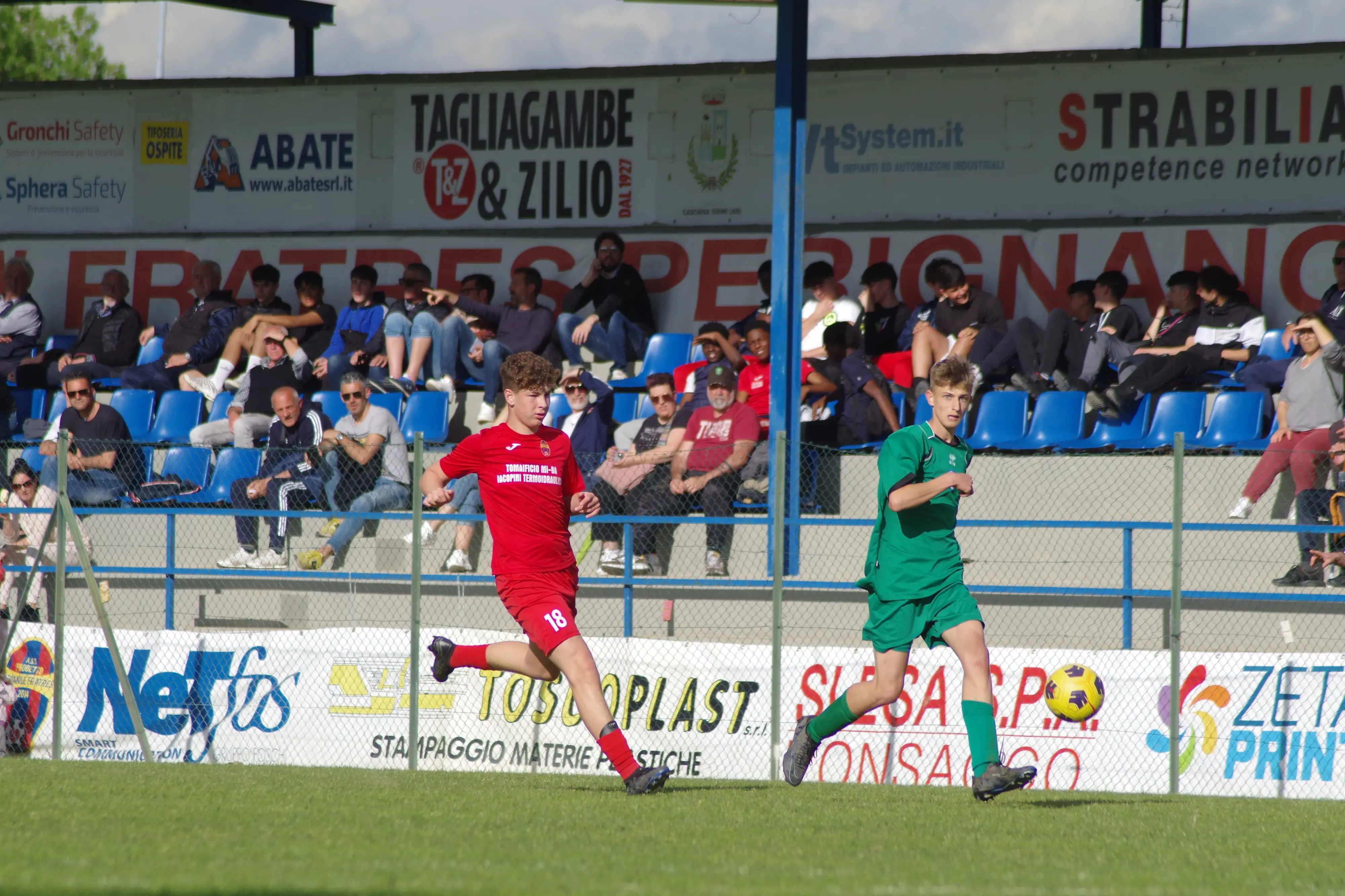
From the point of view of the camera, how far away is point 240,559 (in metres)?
11.4

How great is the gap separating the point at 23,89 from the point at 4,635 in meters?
8.63

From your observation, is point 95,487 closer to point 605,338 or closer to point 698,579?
point 605,338

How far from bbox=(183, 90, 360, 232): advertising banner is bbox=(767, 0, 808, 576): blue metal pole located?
252 inches

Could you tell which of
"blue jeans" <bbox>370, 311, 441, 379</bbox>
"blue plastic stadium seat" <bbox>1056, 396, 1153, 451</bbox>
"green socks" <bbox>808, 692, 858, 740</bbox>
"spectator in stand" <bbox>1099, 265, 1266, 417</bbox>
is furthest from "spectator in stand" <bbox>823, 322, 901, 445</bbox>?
"green socks" <bbox>808, 692, 858, 740</bbox>

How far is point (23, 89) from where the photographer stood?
17328mm

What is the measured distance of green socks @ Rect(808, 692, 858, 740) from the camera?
704 centimetres

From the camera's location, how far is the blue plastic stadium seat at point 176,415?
47.9ft

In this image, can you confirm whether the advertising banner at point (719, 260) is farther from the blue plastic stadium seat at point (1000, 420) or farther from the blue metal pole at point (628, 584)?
the blue metal pole at point (628, 584)

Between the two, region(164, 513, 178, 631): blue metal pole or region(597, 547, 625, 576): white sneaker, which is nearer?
region(597, 547, 625, 576): white sneaker

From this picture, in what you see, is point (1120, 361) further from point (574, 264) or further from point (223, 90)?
point (223, 90)

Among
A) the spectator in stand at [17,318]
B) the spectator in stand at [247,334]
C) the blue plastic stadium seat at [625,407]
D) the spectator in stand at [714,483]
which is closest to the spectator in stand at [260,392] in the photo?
the spectator in stand at [247,334]

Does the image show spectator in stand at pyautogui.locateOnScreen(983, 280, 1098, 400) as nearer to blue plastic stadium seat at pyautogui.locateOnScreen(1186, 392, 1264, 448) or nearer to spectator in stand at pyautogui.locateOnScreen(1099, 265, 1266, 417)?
spectator in stand at pyautogui.locateOnScreen(1099, 265, 1266, 417)

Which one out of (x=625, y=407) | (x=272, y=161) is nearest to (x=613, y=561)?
(x=625, y=407)

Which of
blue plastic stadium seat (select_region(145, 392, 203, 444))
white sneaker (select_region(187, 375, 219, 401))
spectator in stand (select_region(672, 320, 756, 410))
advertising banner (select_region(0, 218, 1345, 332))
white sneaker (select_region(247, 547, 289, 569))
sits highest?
advertising banner (select_region(0, 218, 1345, 332))
